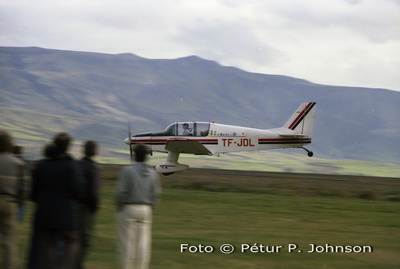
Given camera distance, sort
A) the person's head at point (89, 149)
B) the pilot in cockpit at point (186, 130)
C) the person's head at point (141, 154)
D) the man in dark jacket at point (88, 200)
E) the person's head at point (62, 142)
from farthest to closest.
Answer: the pilot in cockpit at point (186, 130) → the person's head at point (89, 149) → the man in dark jacket at point (88, 200) → the person's head at point (141, 154) → the person's head at point (62, 142)

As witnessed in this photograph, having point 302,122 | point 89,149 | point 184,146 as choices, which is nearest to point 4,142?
point 89,149

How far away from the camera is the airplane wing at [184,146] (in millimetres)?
33062

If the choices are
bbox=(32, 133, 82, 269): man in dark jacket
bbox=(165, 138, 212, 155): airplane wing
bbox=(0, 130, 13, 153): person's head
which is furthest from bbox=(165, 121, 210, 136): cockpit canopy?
Answer: bbox=(32, 133, 82, 269): man in dark jacket

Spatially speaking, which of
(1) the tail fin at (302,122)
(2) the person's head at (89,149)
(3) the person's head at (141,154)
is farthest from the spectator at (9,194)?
(1) the tail fin at (302,122)

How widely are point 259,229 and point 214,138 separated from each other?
1961 centimetres

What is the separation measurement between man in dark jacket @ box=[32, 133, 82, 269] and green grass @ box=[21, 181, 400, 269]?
2.19 metres

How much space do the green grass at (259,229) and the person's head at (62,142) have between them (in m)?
2.81

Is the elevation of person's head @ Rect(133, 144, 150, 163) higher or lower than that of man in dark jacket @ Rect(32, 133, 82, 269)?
higher

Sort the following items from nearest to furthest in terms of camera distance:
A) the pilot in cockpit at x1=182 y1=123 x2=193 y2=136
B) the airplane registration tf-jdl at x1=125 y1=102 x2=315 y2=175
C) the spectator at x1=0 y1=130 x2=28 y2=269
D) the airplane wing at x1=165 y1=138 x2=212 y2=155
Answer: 1. the spectator at x1=0 y1=130 x2=28 y2=269
2. the airplane wing at x1=165 y1=138 x2=212 y2=155
3. the airplane registration tf-jdl at x1=125 y1=102 x2=315 y2=175
4. the pilot in cockpit at x1=182 y1=123 x2=193 y2=136

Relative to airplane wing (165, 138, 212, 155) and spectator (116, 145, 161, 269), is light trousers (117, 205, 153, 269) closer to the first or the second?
spectator (116, 145, 161, 269)

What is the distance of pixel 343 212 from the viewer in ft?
66.6

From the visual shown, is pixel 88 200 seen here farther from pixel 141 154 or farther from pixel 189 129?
pixel 189 129

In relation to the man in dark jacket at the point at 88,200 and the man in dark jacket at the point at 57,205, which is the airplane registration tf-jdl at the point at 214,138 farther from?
the man in dark jacket at the point at 57,205

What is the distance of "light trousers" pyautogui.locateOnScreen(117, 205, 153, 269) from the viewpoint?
27.9 feet
